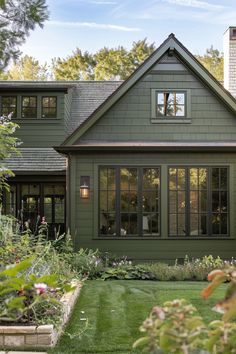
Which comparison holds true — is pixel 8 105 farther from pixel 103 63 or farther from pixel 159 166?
pixel 103 63

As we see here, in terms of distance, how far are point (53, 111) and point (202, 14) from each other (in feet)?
64.2

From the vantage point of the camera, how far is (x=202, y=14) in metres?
31.7

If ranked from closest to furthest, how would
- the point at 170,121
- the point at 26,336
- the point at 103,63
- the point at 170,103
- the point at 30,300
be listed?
the point at 26,336
the point at 30,300
the point at 170,121
the point at 170,103
the point at 103,63

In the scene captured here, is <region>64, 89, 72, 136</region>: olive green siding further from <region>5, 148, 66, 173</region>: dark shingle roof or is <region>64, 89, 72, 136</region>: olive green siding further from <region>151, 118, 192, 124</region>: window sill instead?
<region>151, 118, 192, 124</region>: window sill

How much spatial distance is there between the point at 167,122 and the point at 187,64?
4.70 ft

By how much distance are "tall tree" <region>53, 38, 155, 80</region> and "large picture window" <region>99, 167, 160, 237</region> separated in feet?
77.9

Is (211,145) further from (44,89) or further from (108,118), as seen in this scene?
(44,89)

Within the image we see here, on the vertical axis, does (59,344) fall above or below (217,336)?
below

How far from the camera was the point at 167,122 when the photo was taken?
12.2 meters

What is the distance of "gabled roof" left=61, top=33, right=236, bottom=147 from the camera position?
1188cm

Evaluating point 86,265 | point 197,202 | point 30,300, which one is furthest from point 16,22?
point 30,300

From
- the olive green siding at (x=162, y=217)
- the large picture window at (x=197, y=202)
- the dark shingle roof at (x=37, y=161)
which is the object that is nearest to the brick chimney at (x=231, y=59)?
the olive green siding at (x=162, y=217)

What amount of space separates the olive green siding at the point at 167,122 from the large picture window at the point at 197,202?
0.92m

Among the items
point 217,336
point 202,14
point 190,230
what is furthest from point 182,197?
point 202,14
